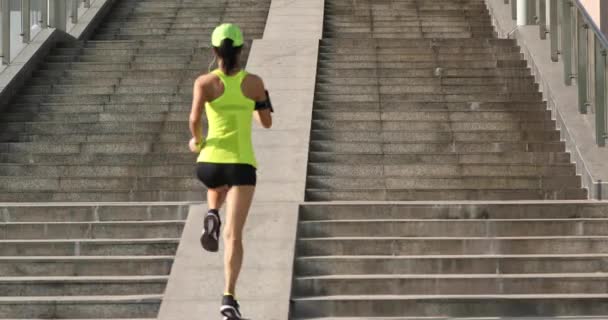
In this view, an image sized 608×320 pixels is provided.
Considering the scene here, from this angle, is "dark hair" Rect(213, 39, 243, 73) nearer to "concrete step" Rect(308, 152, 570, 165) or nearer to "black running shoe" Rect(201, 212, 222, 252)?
"black running shoe" Rect(201, 212, 222, 252)

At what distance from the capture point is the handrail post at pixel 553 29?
15537 millimetres

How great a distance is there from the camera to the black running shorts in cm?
834

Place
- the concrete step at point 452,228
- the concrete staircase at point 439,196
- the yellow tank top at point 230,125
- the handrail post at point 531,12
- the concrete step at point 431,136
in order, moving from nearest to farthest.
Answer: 1. the yellow tank top at point 230,125
2. the concrete staircase at point 439,196
3. the concrete step at point 452,228
4. the concrete step at point 431,136
5. the handrail post at point 531,12

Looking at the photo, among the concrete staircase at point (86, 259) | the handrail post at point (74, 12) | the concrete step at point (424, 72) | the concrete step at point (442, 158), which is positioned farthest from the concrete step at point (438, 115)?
the handrail post at point (74, 12)

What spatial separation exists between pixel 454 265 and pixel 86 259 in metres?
2.50

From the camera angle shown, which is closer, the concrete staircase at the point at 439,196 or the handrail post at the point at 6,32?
the concrete staircase at the point at 439,196

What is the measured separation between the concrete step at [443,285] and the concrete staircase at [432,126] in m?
2.11

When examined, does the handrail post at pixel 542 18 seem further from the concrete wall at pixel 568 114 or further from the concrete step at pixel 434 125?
the concrete step at pixel 434 125

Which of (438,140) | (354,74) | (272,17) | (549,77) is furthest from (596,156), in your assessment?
(272,17)

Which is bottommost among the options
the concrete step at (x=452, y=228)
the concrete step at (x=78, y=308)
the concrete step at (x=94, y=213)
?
the concrete step at (x=78, y=308)

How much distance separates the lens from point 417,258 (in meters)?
10.2

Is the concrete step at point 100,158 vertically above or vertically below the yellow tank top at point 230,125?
above

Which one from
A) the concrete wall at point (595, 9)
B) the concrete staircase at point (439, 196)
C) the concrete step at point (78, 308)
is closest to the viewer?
the concrete step at point (78, 308)

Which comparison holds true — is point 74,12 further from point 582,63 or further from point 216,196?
point 216,196
